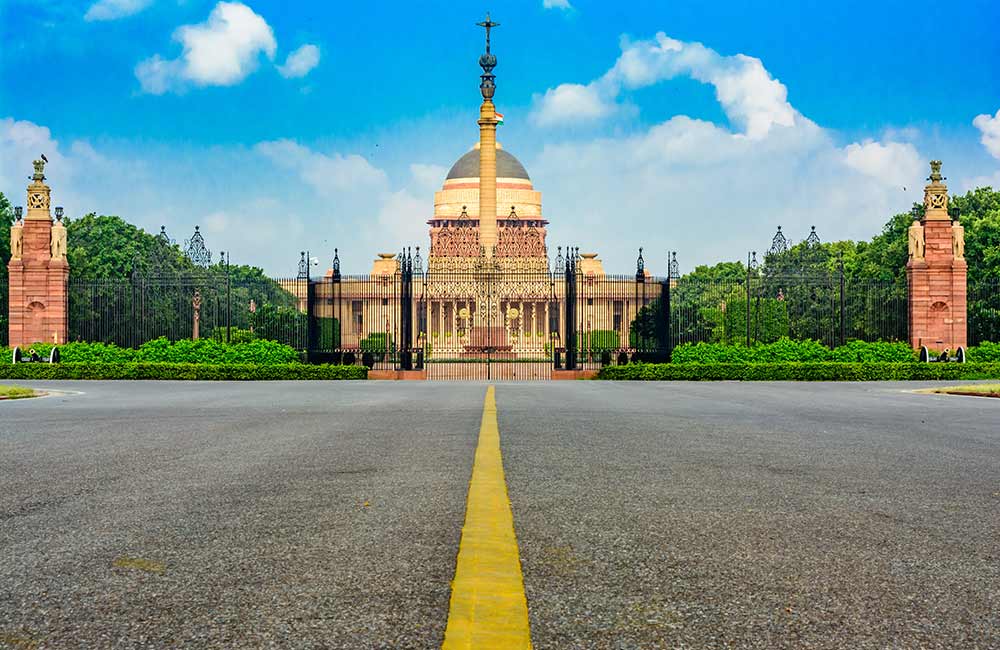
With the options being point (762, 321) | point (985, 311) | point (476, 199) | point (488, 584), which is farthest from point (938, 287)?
point (476, 199)

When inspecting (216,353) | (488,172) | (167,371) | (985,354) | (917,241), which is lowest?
(167,371)

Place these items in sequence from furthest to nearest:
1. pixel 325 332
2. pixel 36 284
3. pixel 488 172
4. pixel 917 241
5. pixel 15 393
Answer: pixel 488 172 < pixel 325 332 < pixel 917 241 < pixel 36 284 < pixel 15 393

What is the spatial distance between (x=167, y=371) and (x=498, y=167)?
79677 mm

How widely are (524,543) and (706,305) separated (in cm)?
6585

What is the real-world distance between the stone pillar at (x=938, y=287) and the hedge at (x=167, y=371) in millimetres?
20181

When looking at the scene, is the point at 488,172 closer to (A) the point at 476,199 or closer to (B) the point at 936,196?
(B) the point at 936,196

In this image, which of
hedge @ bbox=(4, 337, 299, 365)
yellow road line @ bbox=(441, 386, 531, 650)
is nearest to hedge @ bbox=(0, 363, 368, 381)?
hedge @ bbox=(4, 337, 299, 365)

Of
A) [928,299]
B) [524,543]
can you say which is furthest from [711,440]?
[928,299]

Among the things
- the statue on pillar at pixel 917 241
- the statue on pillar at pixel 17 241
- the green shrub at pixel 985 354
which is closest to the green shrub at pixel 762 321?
the statue on pillar at pixel 917 241

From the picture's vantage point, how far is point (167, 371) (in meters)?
33.6

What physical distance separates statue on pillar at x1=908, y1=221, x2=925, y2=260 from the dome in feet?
240

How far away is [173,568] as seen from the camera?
4422 millimetres

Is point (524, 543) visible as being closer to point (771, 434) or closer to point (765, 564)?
point (765, 564)

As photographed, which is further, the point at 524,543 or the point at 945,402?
the point at 945,402
